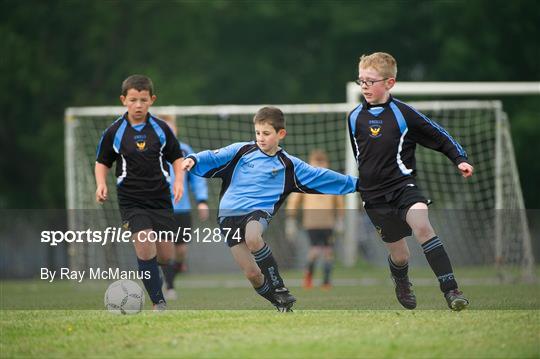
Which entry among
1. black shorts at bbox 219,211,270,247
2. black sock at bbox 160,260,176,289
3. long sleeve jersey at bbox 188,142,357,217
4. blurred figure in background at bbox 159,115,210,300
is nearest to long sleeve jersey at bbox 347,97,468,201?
long sleeve jersey at bbox 188,142,357,217

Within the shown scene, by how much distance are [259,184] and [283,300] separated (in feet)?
3.40

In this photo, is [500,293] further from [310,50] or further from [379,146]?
[310,50]

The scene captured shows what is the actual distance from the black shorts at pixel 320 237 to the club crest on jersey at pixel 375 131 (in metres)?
7.92

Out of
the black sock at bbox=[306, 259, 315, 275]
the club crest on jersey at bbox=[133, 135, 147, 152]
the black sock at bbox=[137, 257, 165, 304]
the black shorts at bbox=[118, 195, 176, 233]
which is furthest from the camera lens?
the black sock at bbox=[306, 259, 315, 275]

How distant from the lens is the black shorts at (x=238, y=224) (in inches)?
376

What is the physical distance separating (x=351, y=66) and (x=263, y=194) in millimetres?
26609

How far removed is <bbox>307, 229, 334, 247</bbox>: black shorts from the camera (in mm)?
17328

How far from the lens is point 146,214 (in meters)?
10.1

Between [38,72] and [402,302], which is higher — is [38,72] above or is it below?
above

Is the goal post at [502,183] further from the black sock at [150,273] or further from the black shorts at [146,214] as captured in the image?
the black sock at [150,273]

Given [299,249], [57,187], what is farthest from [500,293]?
[57,187]

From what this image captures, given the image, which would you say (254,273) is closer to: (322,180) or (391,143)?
(322,180)

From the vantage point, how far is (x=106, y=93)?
106ft

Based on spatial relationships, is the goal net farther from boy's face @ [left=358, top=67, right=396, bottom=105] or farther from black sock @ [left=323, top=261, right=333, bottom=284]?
boy's face @ [left=358, top=67, right=396, bottom=105]
